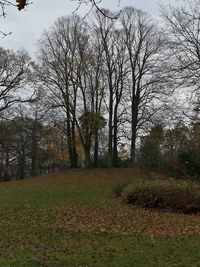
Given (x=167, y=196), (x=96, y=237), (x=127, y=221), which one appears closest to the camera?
(x=96, y=237)

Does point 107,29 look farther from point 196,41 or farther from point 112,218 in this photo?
point 112,218

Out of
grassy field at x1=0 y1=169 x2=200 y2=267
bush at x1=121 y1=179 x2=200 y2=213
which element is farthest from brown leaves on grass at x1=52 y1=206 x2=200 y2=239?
bush at x1=121 y1=179 x2=200 y2=213

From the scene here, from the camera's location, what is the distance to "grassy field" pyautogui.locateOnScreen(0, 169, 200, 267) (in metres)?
8.41

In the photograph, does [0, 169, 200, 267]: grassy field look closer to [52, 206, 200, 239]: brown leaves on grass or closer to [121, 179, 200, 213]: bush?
[52, 206, 200, 239]: brown leaves on grass

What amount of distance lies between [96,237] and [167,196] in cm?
750

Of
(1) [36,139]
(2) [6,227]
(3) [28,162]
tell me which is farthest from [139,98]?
(2) [6,227]

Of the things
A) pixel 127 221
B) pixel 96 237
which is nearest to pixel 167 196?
pixel 127 221

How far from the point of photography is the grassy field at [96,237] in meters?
8.41

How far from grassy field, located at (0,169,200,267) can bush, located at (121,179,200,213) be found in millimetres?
784

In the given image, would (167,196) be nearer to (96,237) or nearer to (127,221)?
(127,221)

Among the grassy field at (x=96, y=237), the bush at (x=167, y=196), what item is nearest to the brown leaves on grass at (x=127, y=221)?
the grassy field at (x=96, y=237)

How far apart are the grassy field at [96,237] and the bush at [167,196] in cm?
78

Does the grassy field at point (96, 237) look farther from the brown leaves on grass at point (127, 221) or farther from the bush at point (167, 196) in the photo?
the bush at point (167, 196)

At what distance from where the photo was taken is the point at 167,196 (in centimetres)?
1800
